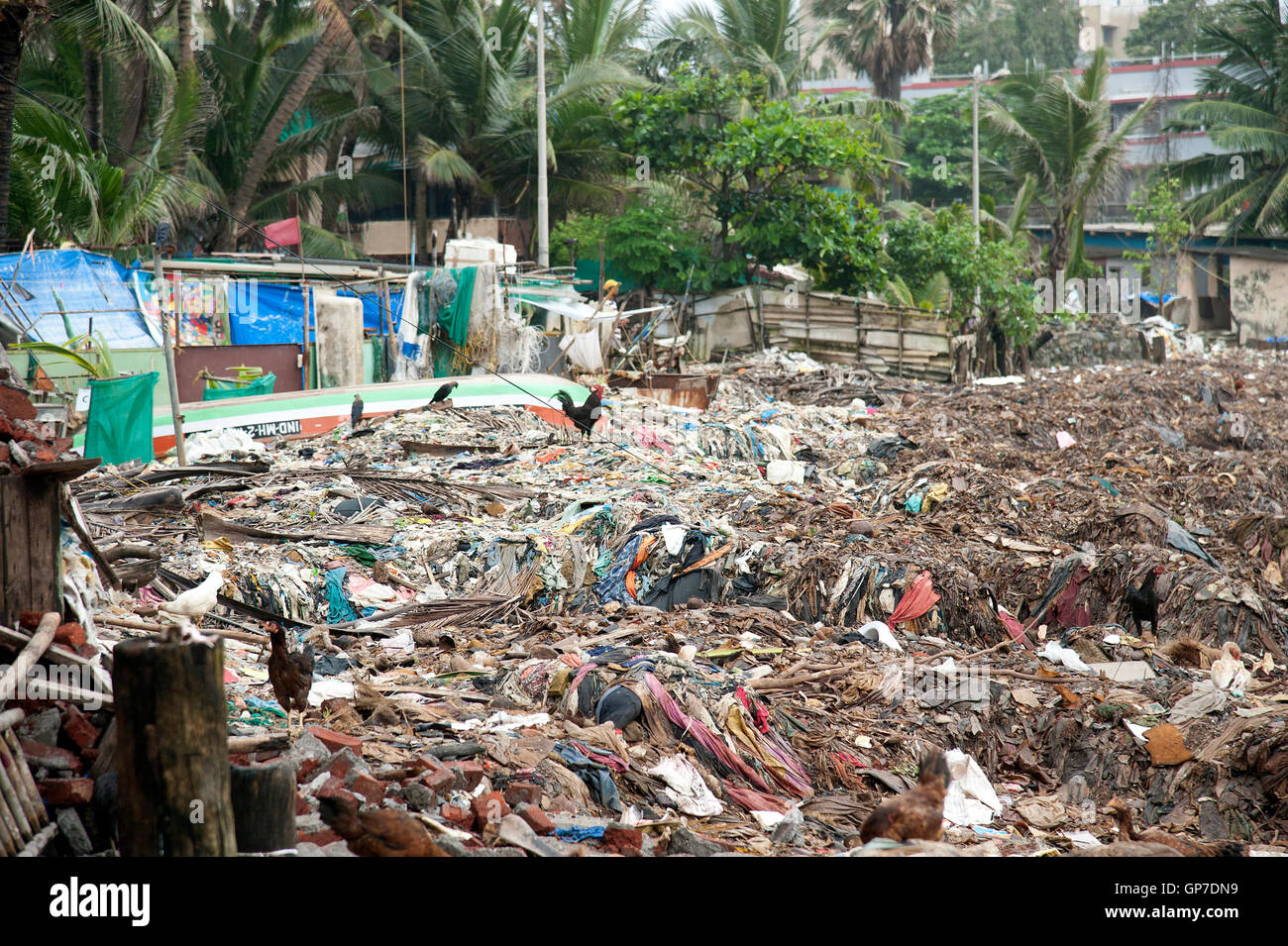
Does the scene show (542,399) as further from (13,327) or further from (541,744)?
(541,744)

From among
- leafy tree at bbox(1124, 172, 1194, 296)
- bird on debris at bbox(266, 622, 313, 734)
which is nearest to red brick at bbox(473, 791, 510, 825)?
bird on debris at bbox(266, 622, 313, 734)

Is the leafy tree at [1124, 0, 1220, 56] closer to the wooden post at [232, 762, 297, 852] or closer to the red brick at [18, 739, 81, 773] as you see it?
the wooden post at [232, 762, 297, 852]

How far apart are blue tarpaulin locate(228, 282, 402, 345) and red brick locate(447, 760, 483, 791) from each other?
40.6 ft

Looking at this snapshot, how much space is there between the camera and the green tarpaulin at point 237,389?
14.7 m

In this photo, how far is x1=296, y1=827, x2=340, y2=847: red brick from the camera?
12.4 ft

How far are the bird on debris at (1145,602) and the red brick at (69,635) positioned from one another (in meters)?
7.14

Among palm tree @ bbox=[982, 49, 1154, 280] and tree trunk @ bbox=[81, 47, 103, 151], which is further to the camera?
palm tree @ bbox=[982, 49, 1154, 280]

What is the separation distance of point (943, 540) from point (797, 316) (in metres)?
15.5

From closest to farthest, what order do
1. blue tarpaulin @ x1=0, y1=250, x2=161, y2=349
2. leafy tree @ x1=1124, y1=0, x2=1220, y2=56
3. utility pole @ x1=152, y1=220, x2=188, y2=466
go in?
1. utility pole @ x1=152, y1=220, x2=188, y2=466
2. blue tarpaulin @ x1=0, y1=250, x2=161, y2=349
3. leafy tree @ x1=1124, y1=0, x2=1220, y2=56

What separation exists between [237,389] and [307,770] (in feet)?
37.9

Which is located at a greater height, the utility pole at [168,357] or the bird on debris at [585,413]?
the utility pole at [168,357]

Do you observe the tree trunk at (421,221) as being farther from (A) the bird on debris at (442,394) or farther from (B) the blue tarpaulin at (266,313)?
(A) the bird on debris at (442,394)

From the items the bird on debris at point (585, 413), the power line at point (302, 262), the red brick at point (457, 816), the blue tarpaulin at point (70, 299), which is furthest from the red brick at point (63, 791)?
the blue tarpaulin at point (70, 299)


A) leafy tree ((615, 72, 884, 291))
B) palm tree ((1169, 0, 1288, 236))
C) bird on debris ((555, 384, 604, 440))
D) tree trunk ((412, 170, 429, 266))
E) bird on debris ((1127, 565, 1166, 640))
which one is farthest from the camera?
palm tree ((1169, 0, 1288, 236))
